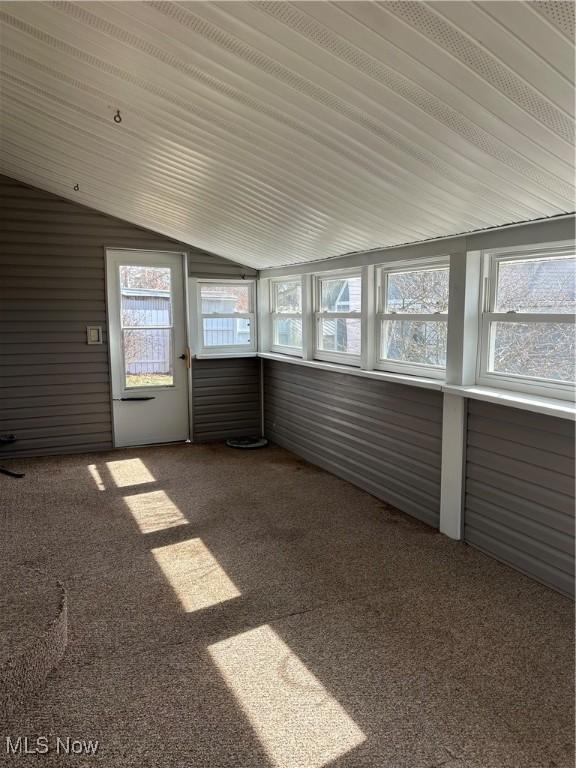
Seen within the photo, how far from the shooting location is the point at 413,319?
419cm

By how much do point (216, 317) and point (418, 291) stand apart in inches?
117

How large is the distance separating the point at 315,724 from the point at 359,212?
113 inches

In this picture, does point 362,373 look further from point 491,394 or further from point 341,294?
point 491,394

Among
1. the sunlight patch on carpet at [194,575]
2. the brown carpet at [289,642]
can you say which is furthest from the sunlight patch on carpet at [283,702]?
the sunlight patch on carpet at [194,575]

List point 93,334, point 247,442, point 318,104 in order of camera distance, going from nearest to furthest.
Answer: point 318,104
point 93,334
point 247,442

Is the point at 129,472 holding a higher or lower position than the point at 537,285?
lower

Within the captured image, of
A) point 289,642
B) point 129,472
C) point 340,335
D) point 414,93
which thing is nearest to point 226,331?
point 340,335

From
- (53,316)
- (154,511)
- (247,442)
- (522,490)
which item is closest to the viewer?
(522,490)

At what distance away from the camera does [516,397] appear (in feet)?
10.4

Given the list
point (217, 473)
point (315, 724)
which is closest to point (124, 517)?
point (217, 473)

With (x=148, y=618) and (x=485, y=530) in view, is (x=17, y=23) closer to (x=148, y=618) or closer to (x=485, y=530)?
(x=148, y=618)

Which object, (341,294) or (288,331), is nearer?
(341,294)

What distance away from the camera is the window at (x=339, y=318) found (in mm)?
4918

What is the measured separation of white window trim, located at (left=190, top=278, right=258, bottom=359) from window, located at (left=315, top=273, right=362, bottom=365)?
1338mm
